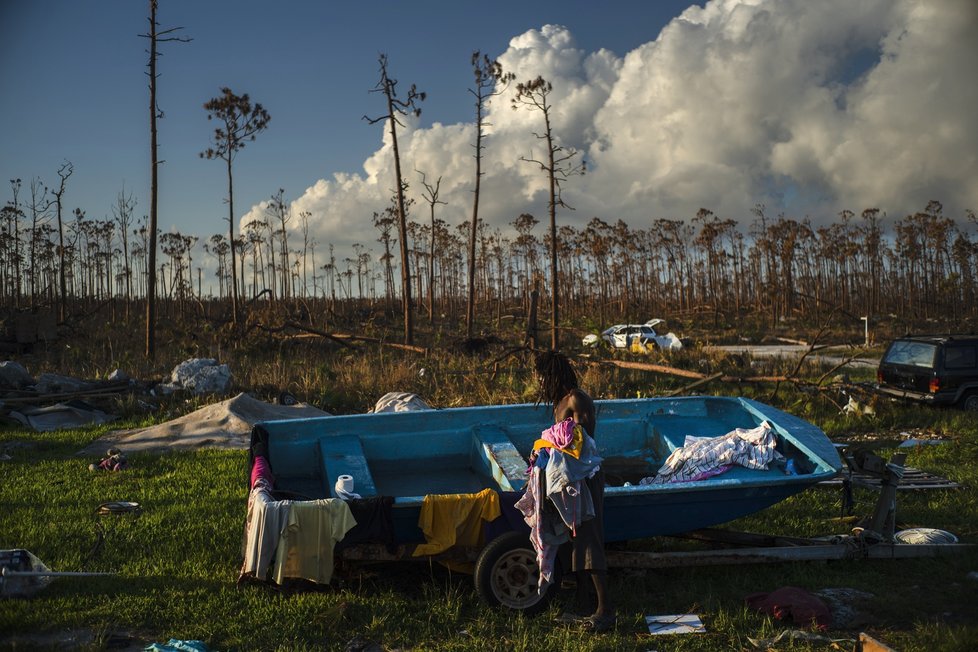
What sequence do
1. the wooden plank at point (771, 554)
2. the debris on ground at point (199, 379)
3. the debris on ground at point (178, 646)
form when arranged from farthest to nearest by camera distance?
the debris on ground at point (199, 379)
the wooden plank at point (771, 554)
the debris on ground at point (178, 646)

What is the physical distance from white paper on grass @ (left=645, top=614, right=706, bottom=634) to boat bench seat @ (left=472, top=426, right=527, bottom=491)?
4.16 ft

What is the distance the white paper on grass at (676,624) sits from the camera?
4.72m

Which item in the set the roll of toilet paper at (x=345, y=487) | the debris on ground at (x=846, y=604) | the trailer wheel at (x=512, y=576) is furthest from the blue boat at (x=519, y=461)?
the debris on ground at (x=846, y=604)

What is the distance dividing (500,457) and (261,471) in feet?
6.60

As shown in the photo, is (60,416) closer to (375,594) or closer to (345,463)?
(345,463)

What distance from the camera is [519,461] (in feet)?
20.7

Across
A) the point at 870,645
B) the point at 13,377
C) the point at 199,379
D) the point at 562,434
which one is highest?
the point at 13,377

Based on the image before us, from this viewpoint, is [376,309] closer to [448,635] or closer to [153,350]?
[153,350]

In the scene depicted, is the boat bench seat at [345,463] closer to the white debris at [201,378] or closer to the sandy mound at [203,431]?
the sandy mound at [203,431]

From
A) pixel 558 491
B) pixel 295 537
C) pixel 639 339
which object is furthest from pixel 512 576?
pixel 639 339

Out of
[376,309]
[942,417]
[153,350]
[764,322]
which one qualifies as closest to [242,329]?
[153,350]

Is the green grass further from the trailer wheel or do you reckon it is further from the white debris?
the white debris

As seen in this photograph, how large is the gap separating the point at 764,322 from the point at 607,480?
39.0 m

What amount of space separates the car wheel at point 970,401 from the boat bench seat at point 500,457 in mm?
9391
